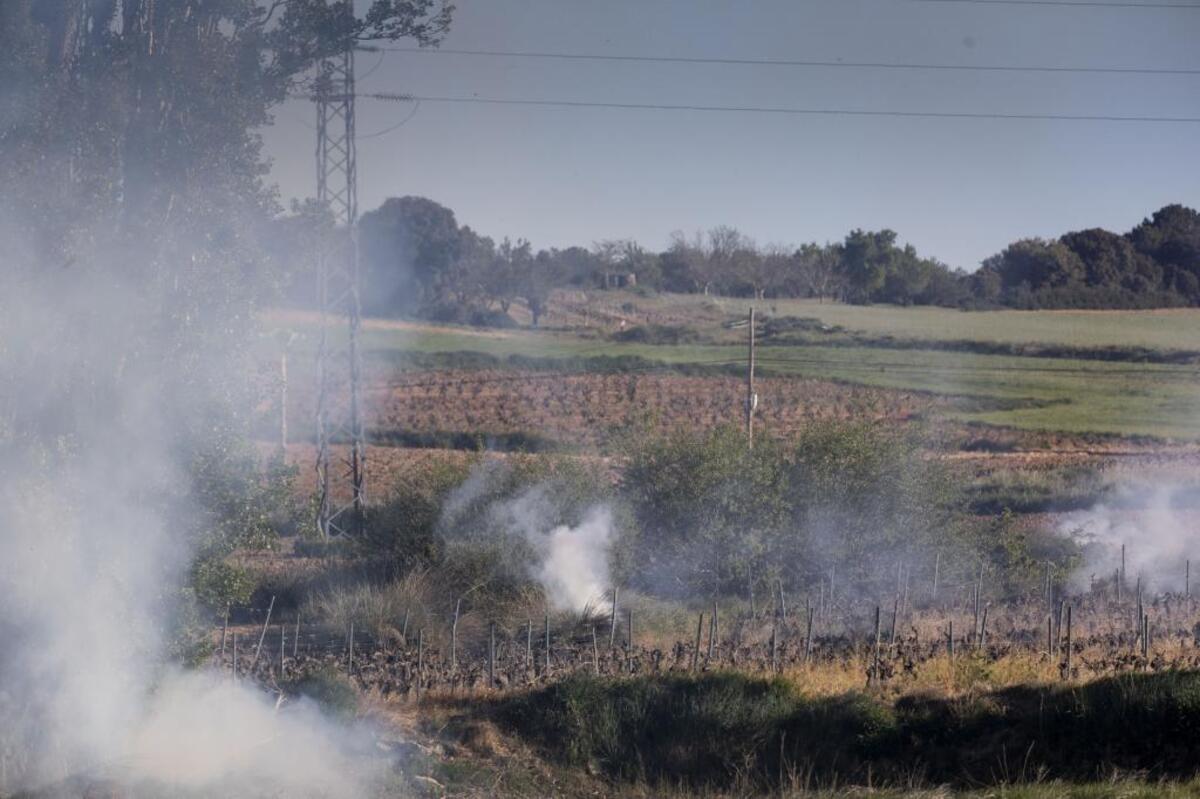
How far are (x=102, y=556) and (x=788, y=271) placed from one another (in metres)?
51.8

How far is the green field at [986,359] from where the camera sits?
40.1 m

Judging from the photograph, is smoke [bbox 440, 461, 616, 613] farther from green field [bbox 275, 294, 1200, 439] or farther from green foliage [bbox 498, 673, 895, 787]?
green field [bbox 275, 294, 1200, 439]

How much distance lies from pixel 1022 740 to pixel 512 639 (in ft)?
23.8

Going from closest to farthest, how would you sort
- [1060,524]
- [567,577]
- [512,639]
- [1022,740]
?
1. [1022,740]
2. [512,639]
3. [567,577]
4. [1060,524]

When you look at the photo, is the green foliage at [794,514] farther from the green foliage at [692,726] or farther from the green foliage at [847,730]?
the green foliage at [847,730]

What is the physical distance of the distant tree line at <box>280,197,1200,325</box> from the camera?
43.8m

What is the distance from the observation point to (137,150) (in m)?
10.6

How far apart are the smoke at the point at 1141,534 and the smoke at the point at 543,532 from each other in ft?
27.1

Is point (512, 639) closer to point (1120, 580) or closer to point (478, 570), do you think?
point (478, 570)

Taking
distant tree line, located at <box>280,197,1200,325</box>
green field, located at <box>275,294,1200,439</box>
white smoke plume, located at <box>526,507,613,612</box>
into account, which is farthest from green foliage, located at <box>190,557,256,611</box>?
distant tree line, located at <box>280,197,1200,325</box>

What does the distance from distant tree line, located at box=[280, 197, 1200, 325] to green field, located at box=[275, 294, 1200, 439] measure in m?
0.98

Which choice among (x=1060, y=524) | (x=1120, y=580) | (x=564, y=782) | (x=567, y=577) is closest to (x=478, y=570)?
(x=567, y=577)

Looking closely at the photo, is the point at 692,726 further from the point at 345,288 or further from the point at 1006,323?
the point at 1006,323

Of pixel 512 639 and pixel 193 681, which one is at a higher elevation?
pixel 193 681
